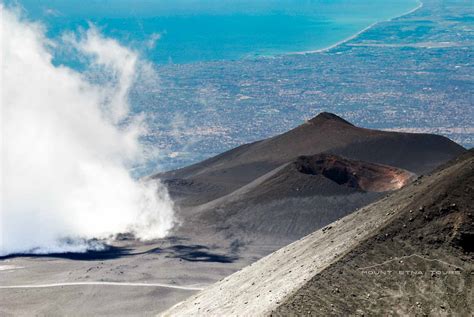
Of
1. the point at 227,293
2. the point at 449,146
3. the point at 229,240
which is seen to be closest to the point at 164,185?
the point at 229,240

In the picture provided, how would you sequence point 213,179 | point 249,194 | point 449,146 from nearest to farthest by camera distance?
point 249,194, point 213,179, point 449,146

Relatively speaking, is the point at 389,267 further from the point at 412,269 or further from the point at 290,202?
the point at 290,202

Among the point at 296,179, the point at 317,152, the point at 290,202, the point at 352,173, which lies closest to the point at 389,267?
the point at 290,202

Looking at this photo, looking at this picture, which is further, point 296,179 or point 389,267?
point 296,179

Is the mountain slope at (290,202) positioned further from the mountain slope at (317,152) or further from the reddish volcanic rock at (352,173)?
the mountain slope at (317,152)

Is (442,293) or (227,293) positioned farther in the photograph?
(227,293)

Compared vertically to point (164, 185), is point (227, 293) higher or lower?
lower

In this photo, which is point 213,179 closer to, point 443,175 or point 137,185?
point 137,185

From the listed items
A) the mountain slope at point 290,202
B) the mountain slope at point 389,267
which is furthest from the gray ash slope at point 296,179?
the mountain slope at point 389,267
